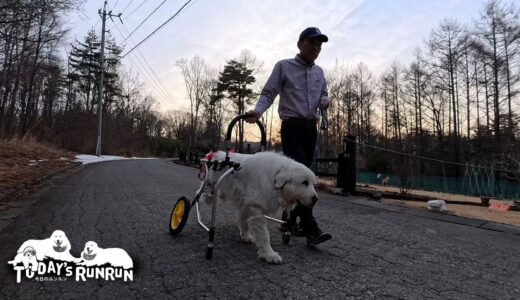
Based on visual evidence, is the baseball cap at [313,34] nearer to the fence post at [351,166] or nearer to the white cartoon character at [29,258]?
the white cartoon character at [29,258]

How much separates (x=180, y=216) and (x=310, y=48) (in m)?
2.32

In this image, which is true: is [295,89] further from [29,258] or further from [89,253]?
[29,258]

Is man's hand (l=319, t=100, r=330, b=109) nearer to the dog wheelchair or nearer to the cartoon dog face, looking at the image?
the dog wheelchair

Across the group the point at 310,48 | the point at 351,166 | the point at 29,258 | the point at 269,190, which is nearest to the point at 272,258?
the point at 269,190

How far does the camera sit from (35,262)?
302 cm

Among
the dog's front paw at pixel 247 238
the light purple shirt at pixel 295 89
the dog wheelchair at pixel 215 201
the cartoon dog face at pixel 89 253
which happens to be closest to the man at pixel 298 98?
the light purple shirt at pixel 295 89

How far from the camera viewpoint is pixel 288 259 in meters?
3.34

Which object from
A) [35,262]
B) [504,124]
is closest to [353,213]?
[35,262]

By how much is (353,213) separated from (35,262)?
481 cm

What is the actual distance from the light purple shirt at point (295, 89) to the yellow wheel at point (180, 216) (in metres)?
1.34

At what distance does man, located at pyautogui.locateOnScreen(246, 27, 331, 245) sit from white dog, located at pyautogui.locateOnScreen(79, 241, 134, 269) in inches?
69.5

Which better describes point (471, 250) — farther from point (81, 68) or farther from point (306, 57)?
point (81, 68)

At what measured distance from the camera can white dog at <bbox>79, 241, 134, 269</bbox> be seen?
2.98m

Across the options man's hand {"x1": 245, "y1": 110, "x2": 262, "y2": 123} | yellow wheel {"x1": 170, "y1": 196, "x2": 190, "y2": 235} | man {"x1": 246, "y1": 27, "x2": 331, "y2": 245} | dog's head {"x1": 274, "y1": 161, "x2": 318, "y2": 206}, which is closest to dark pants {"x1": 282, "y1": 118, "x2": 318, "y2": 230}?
man {"x1": 246, "y1": 27, "x2": 331, "y2": 245}
